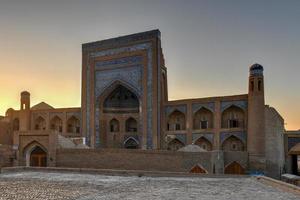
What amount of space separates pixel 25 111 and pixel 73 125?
16.5ft

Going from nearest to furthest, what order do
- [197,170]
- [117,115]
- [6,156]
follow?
[197,170] < [6,156] < [117,115]

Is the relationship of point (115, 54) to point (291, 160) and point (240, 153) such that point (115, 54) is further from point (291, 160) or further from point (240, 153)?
point (291, 160)

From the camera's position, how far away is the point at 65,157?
64.2 ft

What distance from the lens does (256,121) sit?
885 inches

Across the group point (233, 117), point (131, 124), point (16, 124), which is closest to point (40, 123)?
point (16, 124)

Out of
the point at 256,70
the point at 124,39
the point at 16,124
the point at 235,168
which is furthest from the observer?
the point at 16,124

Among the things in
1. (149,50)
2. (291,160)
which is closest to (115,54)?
(149,50)

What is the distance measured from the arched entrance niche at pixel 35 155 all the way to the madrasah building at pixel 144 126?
0.06 meters

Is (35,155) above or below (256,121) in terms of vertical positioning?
below

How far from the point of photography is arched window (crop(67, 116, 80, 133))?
31869mm

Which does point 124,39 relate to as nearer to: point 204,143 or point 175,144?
point 175,144

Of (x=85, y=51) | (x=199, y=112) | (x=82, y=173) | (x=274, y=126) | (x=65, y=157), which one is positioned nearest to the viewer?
(x=82, y=173)

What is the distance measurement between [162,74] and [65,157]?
12.0 metres

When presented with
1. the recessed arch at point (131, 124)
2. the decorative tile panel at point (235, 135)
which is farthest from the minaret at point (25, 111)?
the decorative tile panel at point (235, 135)
